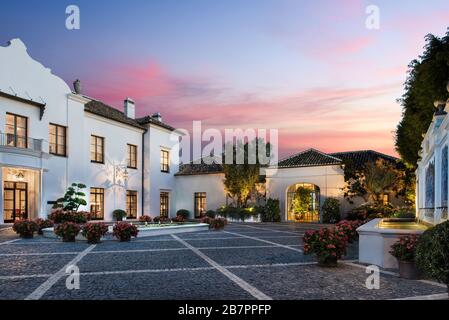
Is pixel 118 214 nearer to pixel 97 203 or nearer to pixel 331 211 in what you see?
pixel 97 203

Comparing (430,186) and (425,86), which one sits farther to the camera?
(430,186)

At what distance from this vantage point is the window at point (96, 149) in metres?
24.3

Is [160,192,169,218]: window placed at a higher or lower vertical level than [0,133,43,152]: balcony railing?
lower

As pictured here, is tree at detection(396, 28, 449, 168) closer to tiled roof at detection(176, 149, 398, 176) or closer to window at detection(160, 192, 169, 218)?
tiled roof at detection(176, 149, 398, 176)

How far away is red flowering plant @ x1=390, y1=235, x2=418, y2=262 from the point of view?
24.7 feet

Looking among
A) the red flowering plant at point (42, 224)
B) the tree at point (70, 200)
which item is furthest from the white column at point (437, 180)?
the tree at point (70, 200)

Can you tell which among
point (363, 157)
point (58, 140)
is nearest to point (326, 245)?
point (58, 140)

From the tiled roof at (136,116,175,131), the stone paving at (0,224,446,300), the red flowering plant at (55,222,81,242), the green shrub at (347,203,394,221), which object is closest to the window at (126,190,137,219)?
the tiled roof at (136,116,175,131)

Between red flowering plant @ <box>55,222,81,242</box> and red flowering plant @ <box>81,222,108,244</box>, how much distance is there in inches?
18.8

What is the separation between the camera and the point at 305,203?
2798 cm

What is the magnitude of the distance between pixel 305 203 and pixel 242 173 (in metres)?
4.60

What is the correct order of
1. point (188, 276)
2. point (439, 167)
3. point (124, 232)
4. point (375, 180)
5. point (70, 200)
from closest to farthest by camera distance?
point (188, 276) → point (439, 167) → point (124, 232) → point (70, 200) → point (375, 180)

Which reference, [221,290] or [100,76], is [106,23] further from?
[221,290]
